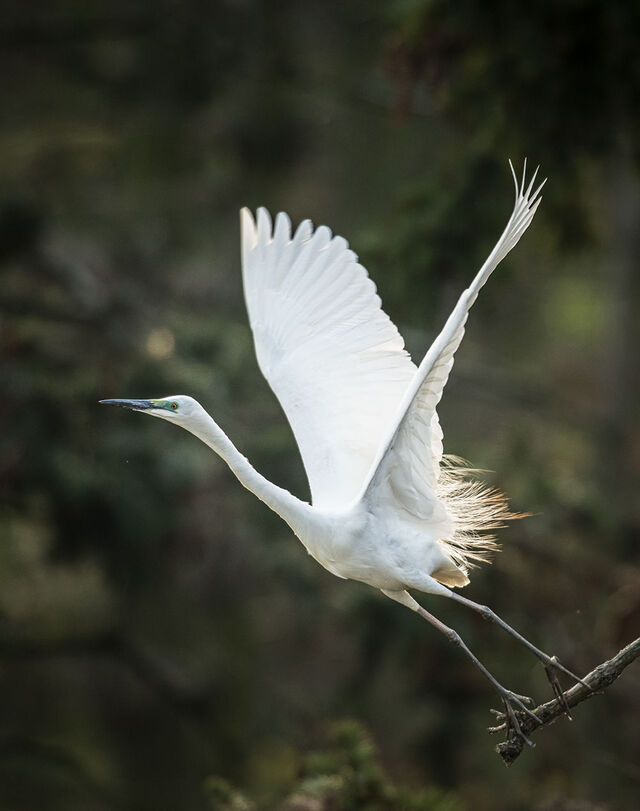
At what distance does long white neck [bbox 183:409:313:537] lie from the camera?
290cm

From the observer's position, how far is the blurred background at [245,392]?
434 cm

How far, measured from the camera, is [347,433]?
3.26m

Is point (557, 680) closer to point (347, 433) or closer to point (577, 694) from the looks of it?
point (577, 694)

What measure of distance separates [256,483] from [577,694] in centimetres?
107

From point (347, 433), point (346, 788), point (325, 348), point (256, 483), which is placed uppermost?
point (325, 348)

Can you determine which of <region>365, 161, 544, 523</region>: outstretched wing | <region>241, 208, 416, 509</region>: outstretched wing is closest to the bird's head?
<region>241, 208, 416, 509</region>: outstretched wing

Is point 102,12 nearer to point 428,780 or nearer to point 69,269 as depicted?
point 69,269

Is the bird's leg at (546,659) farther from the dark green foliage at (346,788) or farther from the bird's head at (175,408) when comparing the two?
the bird's head at (175,408)

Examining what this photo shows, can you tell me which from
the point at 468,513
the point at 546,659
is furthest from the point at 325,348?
the point at 546,659

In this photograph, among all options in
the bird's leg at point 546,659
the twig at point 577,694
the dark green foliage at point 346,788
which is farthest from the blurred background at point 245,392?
the twig at point 577,694

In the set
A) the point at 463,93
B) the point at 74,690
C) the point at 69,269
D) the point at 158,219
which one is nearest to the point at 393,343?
the point at 463,93

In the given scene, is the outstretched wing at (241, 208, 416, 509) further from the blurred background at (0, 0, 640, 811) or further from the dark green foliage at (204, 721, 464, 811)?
the blurred background at (0, 0, 640, 811)

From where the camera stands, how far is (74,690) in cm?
605

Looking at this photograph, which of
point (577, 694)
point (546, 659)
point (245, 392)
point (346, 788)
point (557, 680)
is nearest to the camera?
point (577, 694)
